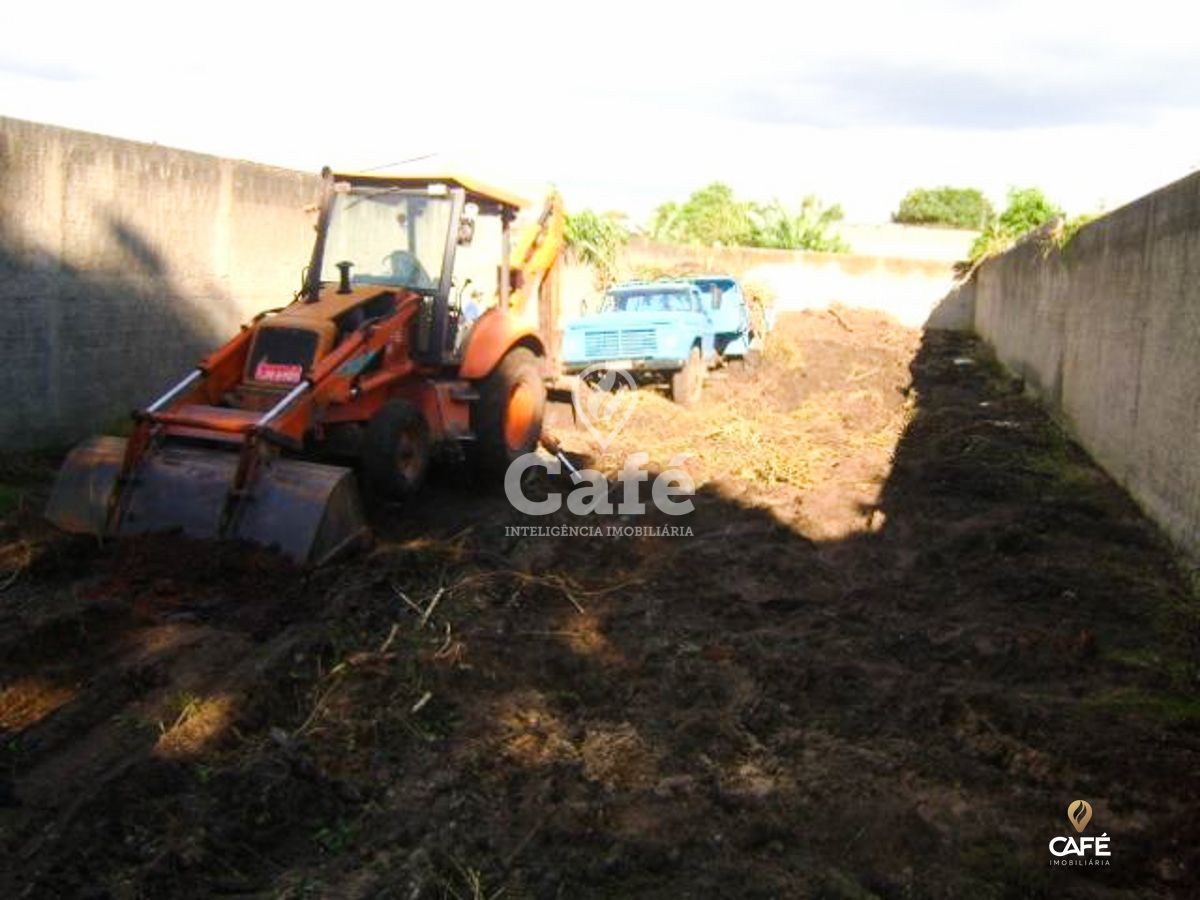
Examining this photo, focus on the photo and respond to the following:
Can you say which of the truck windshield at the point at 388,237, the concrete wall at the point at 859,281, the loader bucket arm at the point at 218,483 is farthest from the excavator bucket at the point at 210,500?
the concrete wall at the point at 859,281

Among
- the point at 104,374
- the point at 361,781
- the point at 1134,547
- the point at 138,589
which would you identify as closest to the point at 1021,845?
the point at 361,781

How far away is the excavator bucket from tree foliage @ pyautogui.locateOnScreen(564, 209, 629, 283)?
50.5ft

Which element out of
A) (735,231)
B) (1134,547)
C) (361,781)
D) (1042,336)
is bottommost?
(361,781)

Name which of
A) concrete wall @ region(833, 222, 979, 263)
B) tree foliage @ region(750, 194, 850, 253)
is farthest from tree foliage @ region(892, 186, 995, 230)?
tree foliage @ region(750, 194, 850, 253)

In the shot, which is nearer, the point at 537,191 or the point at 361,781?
the point at 361,781

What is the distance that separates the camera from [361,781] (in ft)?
13.7

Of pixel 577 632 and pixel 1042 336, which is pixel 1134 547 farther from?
pixel 1042 336

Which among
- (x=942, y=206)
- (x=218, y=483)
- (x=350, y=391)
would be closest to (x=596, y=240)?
(x=350, y=391)

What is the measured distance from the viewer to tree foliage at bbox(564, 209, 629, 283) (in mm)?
21516

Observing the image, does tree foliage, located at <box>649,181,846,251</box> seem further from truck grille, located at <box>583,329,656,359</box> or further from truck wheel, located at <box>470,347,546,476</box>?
truck wheel, located at <box>470,347,546,476</box>

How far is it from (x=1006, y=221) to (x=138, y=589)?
26.6 meters

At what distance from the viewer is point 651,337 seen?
1404 centimetres

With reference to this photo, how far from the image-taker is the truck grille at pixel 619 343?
14.1 meters

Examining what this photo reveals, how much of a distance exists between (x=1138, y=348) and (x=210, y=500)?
6956 mm
